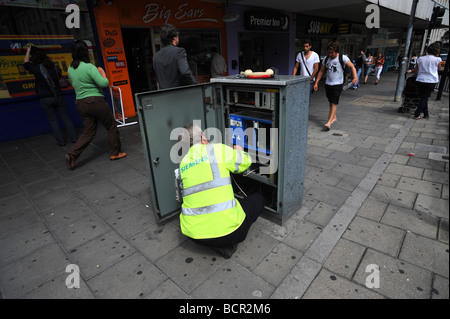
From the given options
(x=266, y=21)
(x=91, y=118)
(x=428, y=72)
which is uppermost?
(x=266, y=21)

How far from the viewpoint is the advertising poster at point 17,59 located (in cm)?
589

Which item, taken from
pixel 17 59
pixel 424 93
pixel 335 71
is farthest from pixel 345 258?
pixel 17 59

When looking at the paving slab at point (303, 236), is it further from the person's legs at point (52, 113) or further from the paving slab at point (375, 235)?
the person's legs at point (52, 113)

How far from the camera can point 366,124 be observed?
6875mm

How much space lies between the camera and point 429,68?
21.4ft

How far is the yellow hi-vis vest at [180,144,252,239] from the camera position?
2203mm

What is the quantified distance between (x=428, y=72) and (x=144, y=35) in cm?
798

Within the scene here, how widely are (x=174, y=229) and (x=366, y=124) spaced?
6.07 meters

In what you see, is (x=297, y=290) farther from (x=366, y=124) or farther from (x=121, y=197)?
(x=366, y=124)

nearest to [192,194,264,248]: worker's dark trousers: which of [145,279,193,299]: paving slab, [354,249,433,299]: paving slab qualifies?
[145,279,193,299]: paving slab

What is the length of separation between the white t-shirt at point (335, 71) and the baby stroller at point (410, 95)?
2983 millimetres

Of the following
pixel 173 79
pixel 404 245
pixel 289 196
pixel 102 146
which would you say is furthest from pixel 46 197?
pixel 404 245

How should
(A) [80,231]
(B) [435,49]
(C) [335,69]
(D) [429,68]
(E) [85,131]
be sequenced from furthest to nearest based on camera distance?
1. (D) [429,68]
2. (B) [435,49]
3. (C) [335,69]
4. (E) [85,131]
5. (A) [80,231]

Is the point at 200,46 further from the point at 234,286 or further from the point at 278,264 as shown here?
the point at 234,286
